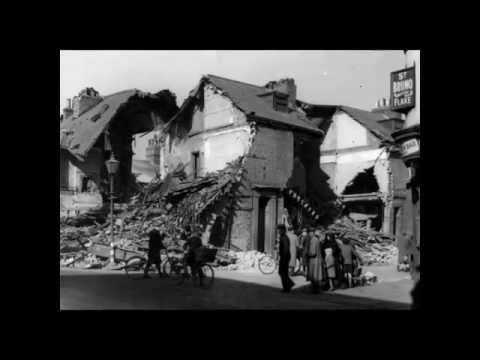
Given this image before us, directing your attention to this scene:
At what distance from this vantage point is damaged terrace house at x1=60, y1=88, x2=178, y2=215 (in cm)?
3228

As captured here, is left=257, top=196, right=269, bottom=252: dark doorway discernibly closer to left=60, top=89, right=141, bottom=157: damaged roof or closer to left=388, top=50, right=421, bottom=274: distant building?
left=388, top=50, right=421, bottom=274: distant building

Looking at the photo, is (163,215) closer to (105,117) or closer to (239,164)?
(239,164)

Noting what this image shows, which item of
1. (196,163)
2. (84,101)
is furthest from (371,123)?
(84,101)

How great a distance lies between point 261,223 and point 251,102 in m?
6.87

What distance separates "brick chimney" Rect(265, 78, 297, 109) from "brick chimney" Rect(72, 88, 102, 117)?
13.2m

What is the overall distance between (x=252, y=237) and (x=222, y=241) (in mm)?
1562

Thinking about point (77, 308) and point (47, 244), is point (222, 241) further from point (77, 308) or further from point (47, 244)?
point (47, 244)

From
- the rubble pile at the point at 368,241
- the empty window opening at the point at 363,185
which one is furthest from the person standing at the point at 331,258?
the empty window opening at the point at 363,185

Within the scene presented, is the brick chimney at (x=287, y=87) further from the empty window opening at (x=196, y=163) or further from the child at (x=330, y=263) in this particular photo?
the child at (x=330, y=263)

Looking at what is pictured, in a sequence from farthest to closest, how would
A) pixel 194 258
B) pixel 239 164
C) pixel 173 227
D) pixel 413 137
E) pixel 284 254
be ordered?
pixel 239 164, pixel 173 227, pixel 413 137, pixel 194 258, pixel 284 254

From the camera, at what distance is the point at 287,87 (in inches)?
1240

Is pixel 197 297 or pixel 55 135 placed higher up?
pixel 55 135

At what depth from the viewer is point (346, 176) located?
3428 cm

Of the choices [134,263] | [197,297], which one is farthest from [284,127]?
[197,297]
